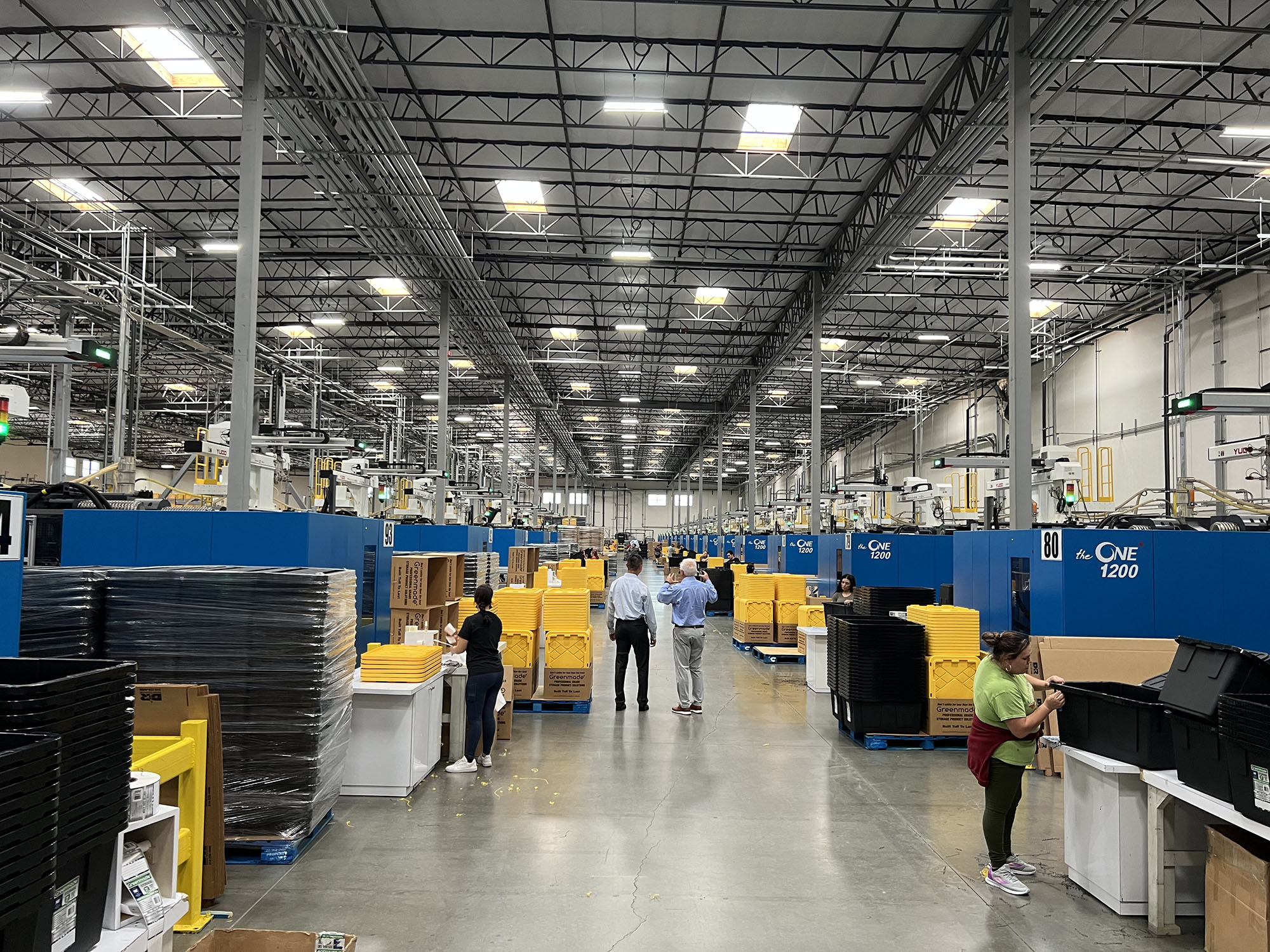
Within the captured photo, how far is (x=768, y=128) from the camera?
12391 mm

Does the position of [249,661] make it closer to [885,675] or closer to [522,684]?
[522,684]

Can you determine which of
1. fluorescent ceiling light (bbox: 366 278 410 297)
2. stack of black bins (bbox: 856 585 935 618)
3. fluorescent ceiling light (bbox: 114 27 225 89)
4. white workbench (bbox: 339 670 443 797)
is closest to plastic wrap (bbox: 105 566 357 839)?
white workbench (bbox: 339 670 443 797)

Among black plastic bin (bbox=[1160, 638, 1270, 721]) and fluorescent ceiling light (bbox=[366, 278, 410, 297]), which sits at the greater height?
fluorescent ceiling light (bbox=[366, 278, 410, 297])

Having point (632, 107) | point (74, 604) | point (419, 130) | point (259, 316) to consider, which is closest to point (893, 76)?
point (632, 107)

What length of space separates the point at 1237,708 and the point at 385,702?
5337 millimetres

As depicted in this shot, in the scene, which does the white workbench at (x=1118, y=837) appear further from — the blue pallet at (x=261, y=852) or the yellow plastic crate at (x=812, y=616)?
the yellow plastic crate at (x=812, y=616)

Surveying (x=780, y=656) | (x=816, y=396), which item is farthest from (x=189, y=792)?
(x=816, y=396)

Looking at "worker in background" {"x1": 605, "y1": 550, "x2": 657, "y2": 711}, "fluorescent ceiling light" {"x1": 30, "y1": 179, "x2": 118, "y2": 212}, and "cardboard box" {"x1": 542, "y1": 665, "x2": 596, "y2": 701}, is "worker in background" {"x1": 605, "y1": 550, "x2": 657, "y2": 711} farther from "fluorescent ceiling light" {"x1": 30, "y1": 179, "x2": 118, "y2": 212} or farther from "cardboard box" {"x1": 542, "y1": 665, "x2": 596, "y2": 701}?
"fluorescent ceiling light" {"x1": 30, "y1": 179, "x2": 118, "y2": 212}

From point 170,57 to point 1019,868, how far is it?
42.1 feet

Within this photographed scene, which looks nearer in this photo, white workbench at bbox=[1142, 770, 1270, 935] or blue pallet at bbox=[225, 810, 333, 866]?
white workbench at bbox=[1142, 770, 1270, 935]

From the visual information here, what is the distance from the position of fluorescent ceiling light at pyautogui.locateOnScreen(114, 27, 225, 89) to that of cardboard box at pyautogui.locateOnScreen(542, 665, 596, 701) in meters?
8.51

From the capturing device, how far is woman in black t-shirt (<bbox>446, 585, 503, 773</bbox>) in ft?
22.4

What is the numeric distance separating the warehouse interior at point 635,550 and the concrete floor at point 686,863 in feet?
0.13

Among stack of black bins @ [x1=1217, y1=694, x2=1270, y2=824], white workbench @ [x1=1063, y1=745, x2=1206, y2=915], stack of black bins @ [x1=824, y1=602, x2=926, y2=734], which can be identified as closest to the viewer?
stack of black bins @ [x1=1217, y1=694, x2=1270, y2=824]
